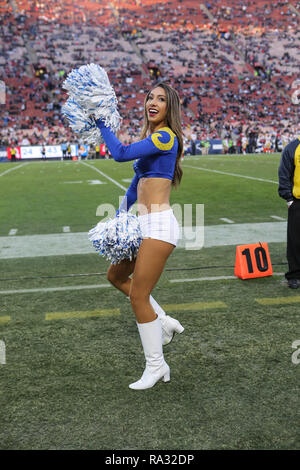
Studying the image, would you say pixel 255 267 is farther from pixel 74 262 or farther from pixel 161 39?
pixel 161 39

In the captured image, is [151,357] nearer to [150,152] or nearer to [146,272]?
[146,272]

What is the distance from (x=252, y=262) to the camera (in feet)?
16.5

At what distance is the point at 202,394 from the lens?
2.70 meters

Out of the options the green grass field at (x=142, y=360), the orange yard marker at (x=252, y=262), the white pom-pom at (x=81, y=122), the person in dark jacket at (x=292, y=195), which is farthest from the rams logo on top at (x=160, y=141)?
the orange yard marker at (x=252, y=262)

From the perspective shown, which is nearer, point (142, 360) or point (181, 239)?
point (142, 360)

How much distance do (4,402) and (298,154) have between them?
3.38 metres

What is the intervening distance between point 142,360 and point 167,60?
55.7 metres

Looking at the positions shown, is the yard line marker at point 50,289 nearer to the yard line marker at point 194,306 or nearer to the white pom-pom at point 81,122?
the yard line marker at point 194,306

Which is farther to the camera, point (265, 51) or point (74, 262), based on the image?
point (265, 51)

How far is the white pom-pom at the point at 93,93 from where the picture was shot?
2639 mm

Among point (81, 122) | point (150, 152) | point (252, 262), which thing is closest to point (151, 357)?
point (150, 152)

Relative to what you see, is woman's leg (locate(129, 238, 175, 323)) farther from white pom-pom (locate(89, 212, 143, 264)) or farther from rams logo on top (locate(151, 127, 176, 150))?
rams logo on top (locate(151, 127, 176, 150))

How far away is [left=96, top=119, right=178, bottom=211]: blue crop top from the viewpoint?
2580mm

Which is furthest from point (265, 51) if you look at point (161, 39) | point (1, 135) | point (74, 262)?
point (74, 262)
